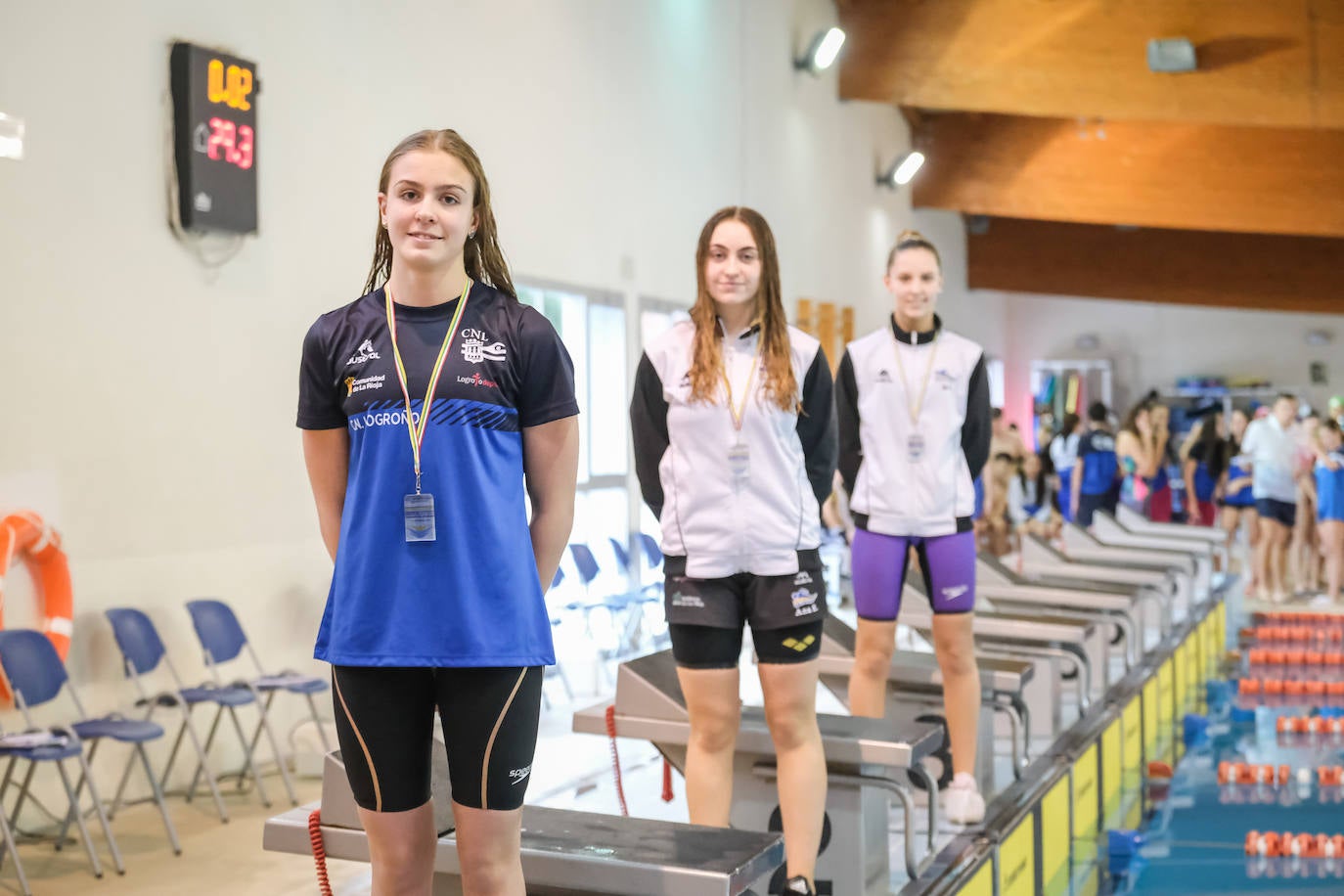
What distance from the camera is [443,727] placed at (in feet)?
6.24

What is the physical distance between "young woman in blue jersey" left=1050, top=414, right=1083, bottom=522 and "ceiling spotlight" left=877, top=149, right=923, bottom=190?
2915mm

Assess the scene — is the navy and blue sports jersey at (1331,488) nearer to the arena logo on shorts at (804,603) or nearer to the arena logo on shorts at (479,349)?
the arena logo on shorts at (804,603)

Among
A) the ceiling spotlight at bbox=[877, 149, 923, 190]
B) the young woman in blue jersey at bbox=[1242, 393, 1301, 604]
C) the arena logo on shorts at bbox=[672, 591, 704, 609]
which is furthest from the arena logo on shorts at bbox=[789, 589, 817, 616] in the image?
the ceiling spotlight at bbox=[877, 149, 923, 190]

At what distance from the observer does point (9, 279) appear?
4.58 metres

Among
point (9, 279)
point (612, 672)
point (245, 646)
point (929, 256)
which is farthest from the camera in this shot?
point (612, 672)

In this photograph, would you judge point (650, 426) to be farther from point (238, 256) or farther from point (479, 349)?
point (238, 256)

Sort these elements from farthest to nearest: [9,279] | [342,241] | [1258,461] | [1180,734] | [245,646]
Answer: [1258,461] → [1180,734] → [342,241] → [245,646] → [9,279]

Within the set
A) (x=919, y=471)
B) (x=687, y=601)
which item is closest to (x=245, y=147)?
(x=919, y=471)

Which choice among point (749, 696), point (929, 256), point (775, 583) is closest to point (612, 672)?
point (749, 696)

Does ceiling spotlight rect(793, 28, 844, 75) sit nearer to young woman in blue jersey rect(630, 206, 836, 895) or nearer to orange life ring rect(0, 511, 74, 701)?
orange life ring rect(0, 511, 74, 701)

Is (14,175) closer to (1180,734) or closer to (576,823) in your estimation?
(576,823)

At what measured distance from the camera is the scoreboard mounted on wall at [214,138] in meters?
5.19

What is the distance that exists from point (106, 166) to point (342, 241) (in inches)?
53.3

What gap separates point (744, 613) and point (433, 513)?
3.95ft
